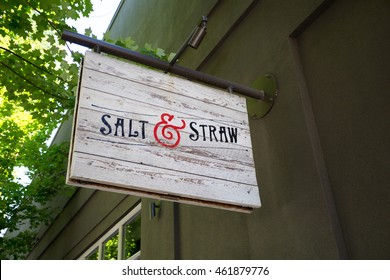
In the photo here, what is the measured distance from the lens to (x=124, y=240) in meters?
6.43

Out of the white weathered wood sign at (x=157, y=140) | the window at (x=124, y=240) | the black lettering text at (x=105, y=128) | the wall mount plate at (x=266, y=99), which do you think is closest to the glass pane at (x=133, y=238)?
the window at (x=124, y=240)

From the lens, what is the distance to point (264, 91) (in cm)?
358

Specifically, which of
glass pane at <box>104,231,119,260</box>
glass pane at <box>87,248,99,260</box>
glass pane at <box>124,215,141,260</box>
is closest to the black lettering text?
glass pane at <box>124,215,141,260</box>

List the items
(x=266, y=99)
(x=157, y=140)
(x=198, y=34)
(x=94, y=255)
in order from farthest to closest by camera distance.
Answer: (x=94, y=255)
(x=266, y=99)
(x=198, y=34)
(x=157, y=140)

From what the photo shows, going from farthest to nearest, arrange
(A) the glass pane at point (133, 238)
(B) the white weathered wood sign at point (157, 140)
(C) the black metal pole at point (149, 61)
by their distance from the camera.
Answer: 1. (A) the glass pane at point (133, 238)
2. (C) the black metal pole at point (149, 61)
3. (B) the white weathered wood sign at point (157, 140)

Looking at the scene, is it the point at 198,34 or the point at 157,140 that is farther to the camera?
the point at 198,34

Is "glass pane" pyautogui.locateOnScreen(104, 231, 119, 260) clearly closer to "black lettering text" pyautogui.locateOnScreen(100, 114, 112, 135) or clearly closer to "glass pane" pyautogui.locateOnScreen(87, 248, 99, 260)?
"glass pane" pyautogui.locateOnScreen(87, 248, 99, 260)

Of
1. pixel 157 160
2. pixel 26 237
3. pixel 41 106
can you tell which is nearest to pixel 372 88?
pixel 157 160

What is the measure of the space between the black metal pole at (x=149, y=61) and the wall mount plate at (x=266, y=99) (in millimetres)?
37

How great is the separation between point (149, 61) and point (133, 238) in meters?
3.93

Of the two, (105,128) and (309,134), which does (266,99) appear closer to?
(309,134)

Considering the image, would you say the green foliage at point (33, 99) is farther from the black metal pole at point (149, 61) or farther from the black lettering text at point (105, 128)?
the black lettering text at point (105, 128)

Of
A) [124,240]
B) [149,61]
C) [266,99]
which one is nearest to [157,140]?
[149,61]

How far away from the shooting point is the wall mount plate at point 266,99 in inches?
137
